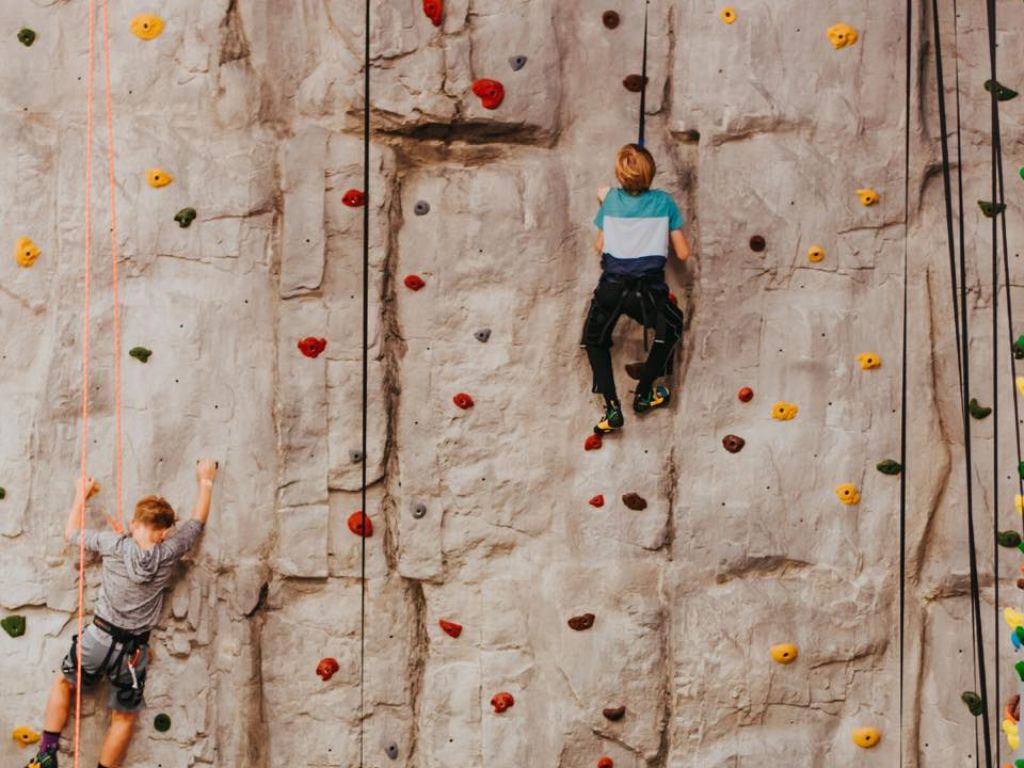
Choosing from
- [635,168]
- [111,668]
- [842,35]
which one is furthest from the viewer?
[842,35]

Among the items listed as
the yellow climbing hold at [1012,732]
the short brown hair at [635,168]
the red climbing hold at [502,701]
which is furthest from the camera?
the red climbing hold at [502,701]

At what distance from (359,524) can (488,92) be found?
1.32 metres

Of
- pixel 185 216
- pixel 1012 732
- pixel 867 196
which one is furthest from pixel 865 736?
pixel 185 216

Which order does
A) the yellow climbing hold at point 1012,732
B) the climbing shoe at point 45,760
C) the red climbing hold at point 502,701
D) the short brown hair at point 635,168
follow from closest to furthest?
the yellow climbing hold at point 1012,732 < the short brown hair at point 635,168 < the climbing shoe at point 45,760 < the red climbing hold at point 502,701

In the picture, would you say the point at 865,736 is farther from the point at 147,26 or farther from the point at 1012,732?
the point at 147,26

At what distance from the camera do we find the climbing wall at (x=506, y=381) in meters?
4.49

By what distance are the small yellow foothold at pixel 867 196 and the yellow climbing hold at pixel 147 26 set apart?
2111 mm

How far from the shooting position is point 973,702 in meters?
4.44

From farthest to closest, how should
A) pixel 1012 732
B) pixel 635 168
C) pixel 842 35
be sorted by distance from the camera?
pixel 842 35, pixel 635 168, pixel 1012 732

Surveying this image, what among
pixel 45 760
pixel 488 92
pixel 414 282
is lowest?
pixel 45 760

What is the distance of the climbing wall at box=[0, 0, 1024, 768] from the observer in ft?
14.7

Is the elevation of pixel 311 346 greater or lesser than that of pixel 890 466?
greater

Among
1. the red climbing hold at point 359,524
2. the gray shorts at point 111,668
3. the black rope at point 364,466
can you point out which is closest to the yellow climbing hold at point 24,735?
the gray shorts at point 111,668

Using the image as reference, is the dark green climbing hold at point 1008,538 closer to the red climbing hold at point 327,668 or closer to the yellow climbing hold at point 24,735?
the red climbing hold at point 327,668
